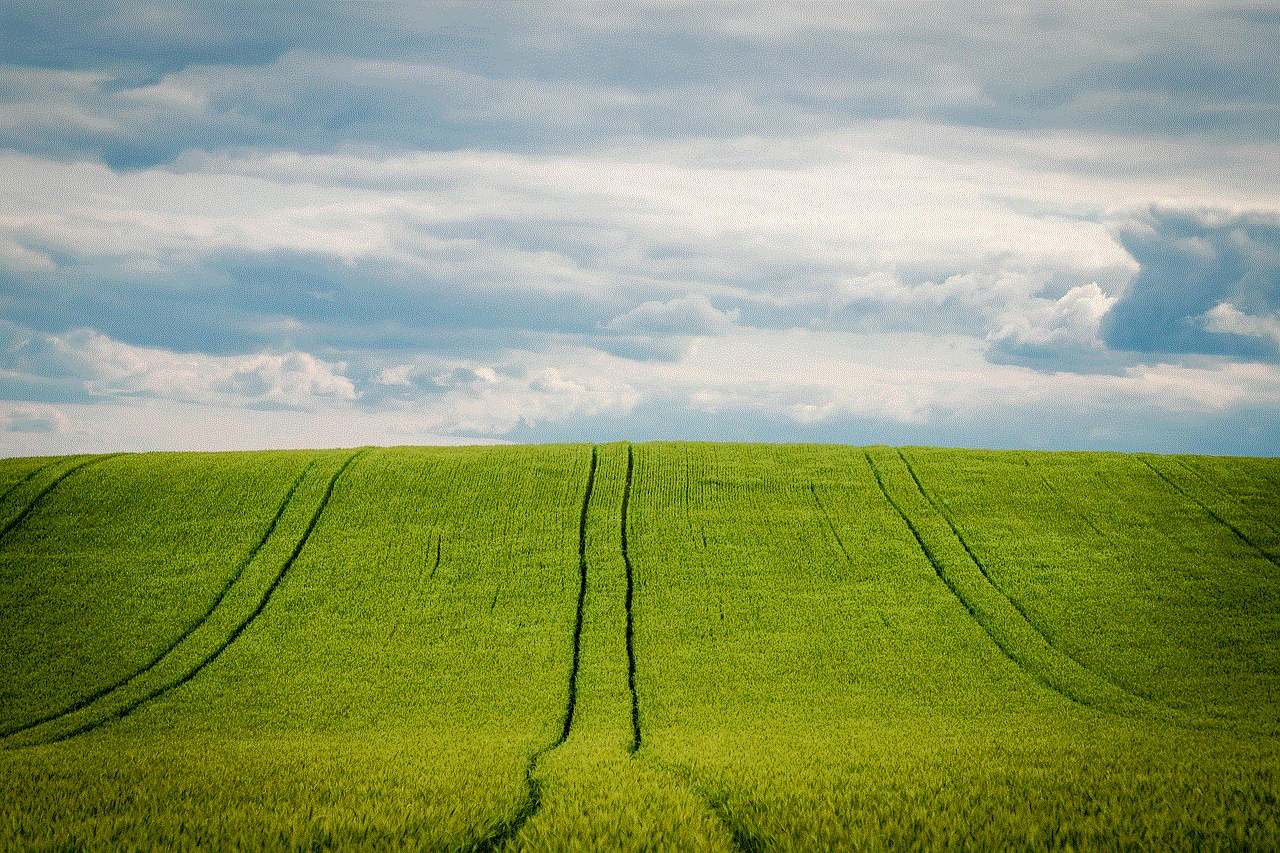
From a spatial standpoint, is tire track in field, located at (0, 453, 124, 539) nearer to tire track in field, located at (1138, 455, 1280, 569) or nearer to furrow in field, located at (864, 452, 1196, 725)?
furrow in field, located at (864, 452, 1196, 725)

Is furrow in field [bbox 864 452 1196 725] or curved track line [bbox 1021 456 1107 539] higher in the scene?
curved track line [bbox 1021 456 1107 539]

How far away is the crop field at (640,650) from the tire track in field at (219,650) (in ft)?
0.41

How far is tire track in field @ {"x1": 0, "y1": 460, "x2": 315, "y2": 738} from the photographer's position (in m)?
23.1

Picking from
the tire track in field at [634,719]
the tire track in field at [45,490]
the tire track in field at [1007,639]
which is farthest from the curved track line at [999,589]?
the tire track in field at [45,490]

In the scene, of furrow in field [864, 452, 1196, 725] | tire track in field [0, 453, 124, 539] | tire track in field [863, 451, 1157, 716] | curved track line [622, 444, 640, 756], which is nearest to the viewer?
curved track line [622, 444, 640, 756]

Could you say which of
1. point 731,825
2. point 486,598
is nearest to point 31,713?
point 486,598

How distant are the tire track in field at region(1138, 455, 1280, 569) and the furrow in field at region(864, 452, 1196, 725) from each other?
12.0 metres

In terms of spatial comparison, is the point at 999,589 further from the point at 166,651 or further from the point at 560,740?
the point at 166,651

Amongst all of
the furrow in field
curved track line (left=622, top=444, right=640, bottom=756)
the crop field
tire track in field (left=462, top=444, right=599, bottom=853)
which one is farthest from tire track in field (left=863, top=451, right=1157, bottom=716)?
tire track in field (left=462, top=444, right=599, bottom=853)

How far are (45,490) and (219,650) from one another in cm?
1724

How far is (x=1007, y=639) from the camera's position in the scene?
2755 cm

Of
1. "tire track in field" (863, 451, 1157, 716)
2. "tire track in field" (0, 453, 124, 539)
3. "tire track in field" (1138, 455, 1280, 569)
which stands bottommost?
"tire track in field" (863, 451, 1157, 716)

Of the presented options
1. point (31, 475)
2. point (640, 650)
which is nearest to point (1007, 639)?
point (640, 650)

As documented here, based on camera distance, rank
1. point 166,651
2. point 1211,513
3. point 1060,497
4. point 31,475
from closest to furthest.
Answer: point 166,651
point 1211,513
point 1060,497
point 31,475
